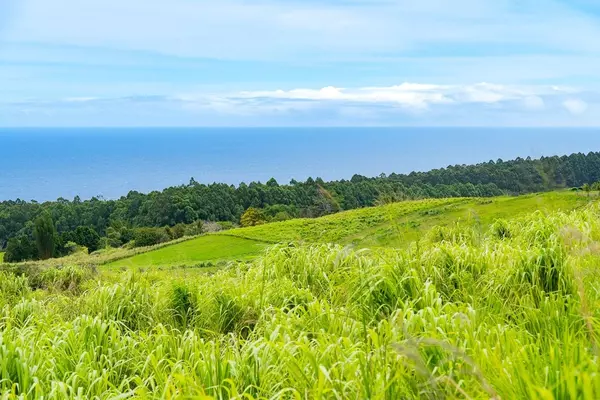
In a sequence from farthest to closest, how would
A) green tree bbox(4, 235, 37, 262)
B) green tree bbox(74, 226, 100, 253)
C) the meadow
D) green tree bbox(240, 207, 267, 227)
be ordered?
1. green tree bbox(240, 207, 267, 227)
2. green tree bbox(74, 226, 100, 253)
3. green tree bbox(4, 235, 37, 262)
4. the meadow

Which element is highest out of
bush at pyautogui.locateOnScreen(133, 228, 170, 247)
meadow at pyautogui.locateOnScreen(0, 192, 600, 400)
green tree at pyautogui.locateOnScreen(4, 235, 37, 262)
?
meadow at pyautogui.locateOnScreen(0, 192, 600, 400)

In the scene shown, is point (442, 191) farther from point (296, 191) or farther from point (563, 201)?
point (296, 191)

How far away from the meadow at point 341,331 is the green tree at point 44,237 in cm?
4155

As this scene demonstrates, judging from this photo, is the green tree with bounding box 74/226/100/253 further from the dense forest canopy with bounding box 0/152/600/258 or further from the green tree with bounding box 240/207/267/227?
the green tree with bounding box 240/207/267/227

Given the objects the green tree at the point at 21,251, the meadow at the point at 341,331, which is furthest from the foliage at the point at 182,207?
the meadow at the point at 341,331

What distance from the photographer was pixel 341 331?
3.97m

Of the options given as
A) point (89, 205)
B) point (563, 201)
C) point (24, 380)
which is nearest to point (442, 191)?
point (563, 201)

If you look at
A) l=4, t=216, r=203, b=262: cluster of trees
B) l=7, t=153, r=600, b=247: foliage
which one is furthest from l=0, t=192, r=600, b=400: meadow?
l=7, t=153, r=600, b=247: foliage

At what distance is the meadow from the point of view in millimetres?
2393

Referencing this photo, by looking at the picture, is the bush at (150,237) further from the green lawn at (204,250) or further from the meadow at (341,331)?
the meadow at (341,331)

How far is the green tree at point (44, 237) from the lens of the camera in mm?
45062

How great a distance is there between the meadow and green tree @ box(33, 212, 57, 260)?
41554 mm

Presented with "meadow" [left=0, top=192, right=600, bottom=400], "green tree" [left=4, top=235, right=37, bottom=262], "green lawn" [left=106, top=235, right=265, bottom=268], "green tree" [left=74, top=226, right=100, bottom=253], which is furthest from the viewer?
"green tree" [left=74, top=226, right=100, bottom=253]

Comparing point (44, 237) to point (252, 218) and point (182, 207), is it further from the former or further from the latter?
point (252, 218)
